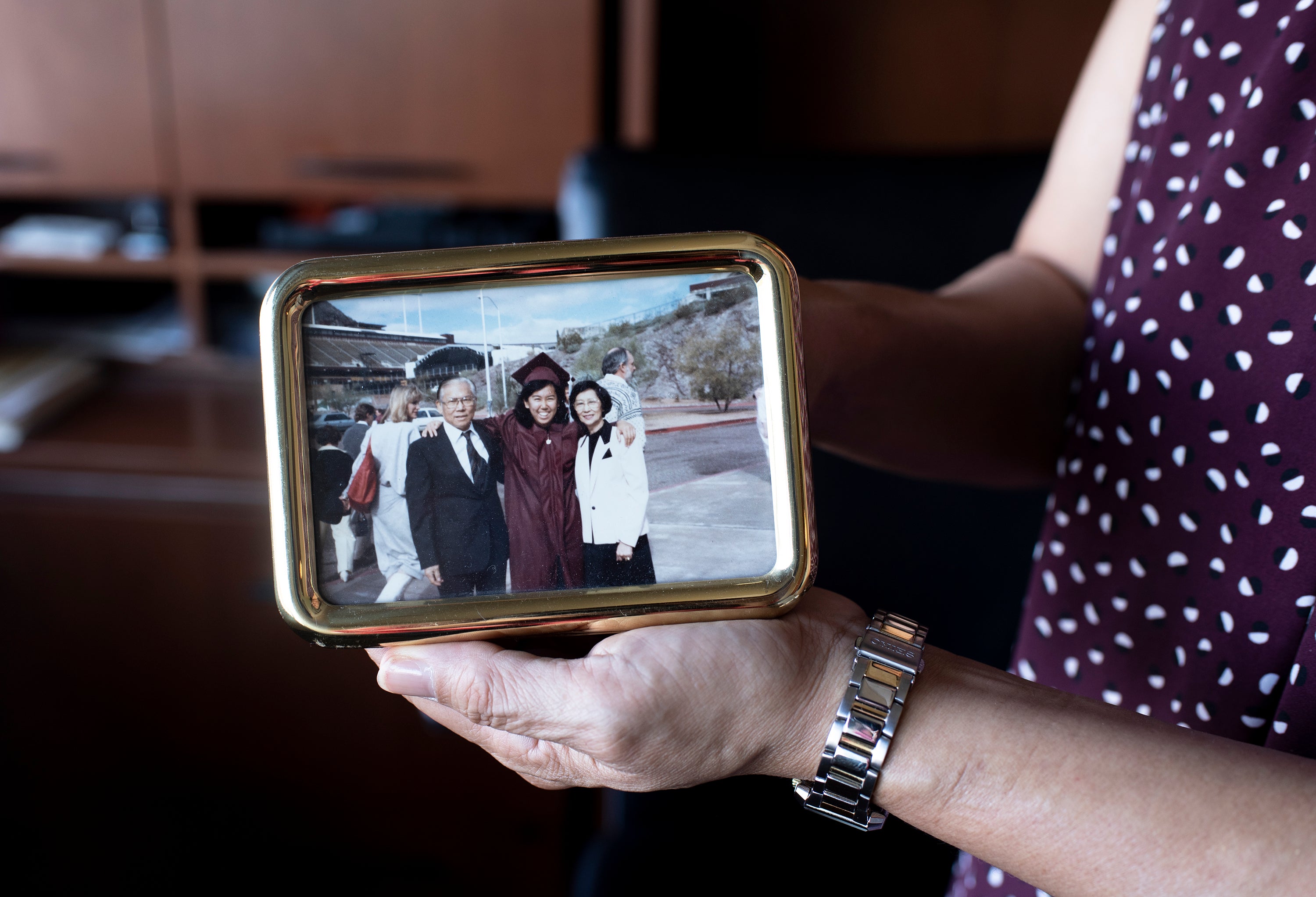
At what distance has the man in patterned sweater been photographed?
0.37 m

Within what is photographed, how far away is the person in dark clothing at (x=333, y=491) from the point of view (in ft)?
1.18

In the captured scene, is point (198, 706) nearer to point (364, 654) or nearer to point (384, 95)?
point (364, 654)

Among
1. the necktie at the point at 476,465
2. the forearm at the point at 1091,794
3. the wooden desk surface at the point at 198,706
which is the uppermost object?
the necktie at the point at 476,465

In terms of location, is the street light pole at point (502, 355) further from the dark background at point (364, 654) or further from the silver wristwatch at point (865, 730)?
the dark background at point (364, 654)

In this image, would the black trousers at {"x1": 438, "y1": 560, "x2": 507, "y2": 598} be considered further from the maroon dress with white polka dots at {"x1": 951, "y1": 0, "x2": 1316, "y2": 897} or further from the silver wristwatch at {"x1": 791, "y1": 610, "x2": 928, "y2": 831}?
the maroon dress with white polka dots at {"x1": 951, "y1": 0, "x2": 1316, "y2": 897}

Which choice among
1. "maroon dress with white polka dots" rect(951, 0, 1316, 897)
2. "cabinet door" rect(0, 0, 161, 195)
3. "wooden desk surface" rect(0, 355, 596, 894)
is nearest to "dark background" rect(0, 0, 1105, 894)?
"wooden desk surface" rect(0, 355, 596, 894)

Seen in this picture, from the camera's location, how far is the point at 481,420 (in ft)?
1.19

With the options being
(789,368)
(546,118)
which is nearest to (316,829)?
(546,118)

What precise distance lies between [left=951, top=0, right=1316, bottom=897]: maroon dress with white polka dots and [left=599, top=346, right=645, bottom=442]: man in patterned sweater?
0.30 m

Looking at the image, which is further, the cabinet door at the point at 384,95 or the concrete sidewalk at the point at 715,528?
the cabinet door at the point at 384,95

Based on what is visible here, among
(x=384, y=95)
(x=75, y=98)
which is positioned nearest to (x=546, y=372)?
(x=384, y=95)

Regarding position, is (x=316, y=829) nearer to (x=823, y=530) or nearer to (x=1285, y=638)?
(x=823, y=530)

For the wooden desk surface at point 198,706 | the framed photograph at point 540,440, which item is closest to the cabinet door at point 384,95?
the wooden desk surface at point 198,706

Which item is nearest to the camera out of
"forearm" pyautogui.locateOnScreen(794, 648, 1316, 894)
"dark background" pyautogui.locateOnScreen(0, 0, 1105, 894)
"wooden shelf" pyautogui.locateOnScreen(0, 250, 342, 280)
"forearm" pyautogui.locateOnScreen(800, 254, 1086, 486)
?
"forearm" pyautogui.locateOnScreen(794, 648, 1316, 894)
